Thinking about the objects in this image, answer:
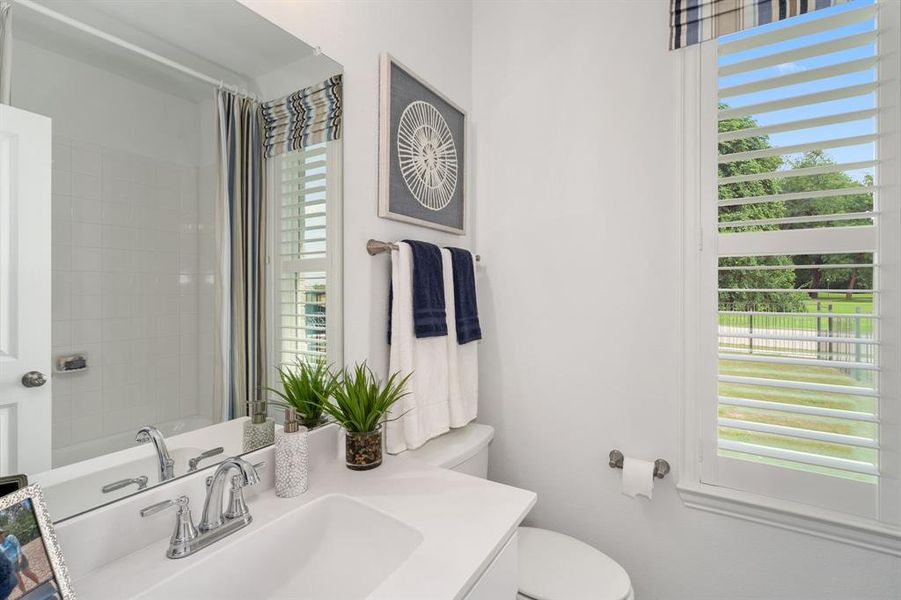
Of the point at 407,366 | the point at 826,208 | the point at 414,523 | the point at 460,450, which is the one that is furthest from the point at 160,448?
the point at 826,208

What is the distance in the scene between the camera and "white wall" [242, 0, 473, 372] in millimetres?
1122

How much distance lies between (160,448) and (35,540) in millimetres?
275

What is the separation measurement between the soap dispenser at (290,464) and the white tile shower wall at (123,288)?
0.19 meters

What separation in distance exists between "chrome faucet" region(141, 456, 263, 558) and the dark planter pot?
0.28 meters

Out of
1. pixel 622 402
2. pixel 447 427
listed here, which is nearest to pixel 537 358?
pixel 622 402

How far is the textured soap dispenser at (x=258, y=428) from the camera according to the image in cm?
94

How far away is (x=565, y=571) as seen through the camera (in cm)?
123

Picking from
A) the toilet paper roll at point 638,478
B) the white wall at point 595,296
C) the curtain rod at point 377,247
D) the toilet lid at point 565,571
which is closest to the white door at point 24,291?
the curtain rod at point 377,247

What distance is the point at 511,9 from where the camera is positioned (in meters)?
1.67

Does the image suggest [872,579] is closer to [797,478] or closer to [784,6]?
[797,478]

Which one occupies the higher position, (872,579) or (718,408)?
(718,408)

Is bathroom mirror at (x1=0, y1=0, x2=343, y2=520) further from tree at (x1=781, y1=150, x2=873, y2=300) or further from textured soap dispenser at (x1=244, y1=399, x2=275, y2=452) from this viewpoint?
tree at (x1=781, y1=150, x2=873, y2=300)

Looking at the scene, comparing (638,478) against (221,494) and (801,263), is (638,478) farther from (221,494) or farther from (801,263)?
(221,494)

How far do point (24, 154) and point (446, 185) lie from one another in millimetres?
1138
